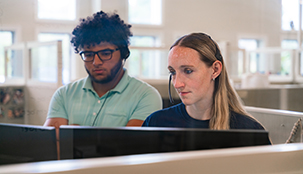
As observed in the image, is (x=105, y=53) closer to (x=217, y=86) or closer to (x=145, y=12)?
(x=145, y=12)

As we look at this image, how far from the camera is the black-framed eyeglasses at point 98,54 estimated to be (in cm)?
61

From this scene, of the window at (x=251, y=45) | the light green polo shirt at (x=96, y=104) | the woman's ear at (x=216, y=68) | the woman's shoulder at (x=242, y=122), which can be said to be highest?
the window at (x=251, y=45)

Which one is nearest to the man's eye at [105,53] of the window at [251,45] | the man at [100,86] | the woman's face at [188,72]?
the man at [100,86]

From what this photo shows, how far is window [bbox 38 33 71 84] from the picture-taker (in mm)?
576

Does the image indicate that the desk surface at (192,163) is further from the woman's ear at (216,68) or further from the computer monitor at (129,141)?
the woman's ear at (216,68)

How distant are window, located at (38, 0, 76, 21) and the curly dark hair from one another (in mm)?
35

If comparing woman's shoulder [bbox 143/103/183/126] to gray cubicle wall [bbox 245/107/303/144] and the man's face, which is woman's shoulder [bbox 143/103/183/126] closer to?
the man's face

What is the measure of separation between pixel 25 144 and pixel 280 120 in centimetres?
74

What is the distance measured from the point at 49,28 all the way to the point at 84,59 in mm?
87

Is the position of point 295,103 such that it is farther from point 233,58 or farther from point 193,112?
point 193,112

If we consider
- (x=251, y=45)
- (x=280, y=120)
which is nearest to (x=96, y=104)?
(x=251, y=45)

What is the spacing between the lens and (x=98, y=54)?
0.61m

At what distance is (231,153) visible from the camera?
0.49 m

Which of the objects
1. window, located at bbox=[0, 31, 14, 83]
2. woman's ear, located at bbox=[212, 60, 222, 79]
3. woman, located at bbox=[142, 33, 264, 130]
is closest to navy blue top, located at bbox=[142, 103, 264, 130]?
woman, located at bbox=[142, 33, 264, 130]
